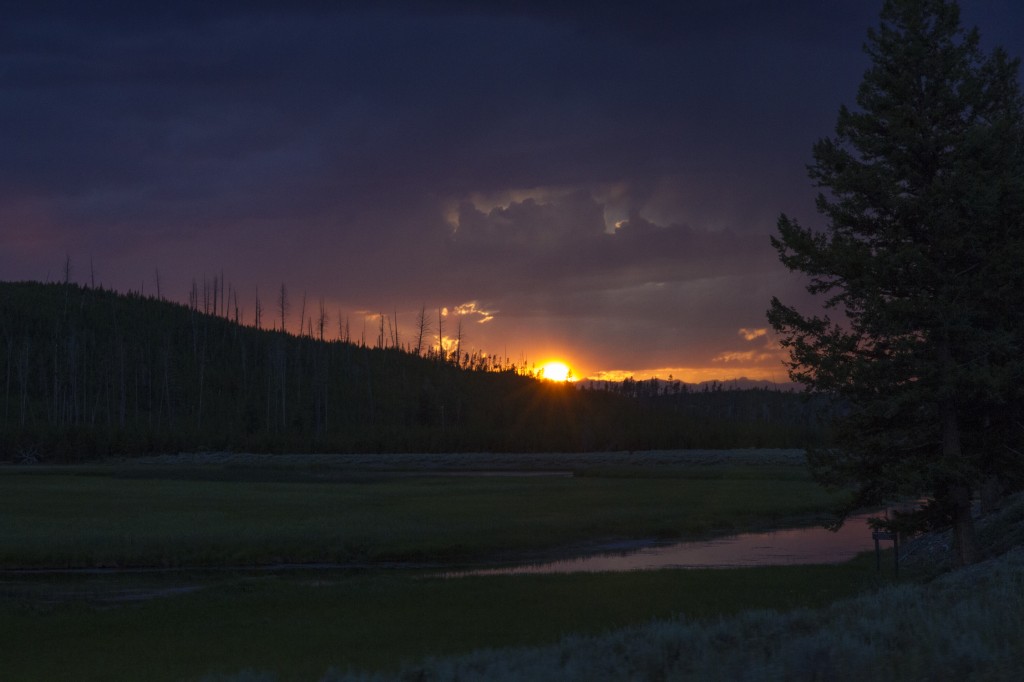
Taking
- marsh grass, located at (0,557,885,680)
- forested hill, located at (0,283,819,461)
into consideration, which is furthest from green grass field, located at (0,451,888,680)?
forested hill, located at (0,283,819,461)

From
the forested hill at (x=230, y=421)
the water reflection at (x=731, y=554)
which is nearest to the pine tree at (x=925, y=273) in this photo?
the water reflection at (x=731, y=554)

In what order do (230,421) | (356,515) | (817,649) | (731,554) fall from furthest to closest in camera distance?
1. (230,421)
2. (356,515)
3. (731,554)
4. (817,649)

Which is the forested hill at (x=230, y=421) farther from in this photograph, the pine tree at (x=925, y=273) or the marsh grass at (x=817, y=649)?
the marsh grass at (x=817, y=649)

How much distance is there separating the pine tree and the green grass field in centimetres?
526

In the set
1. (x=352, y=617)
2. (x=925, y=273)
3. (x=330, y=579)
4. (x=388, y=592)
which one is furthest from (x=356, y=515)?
(x=925, y=273)

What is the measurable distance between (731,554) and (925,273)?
757 inches

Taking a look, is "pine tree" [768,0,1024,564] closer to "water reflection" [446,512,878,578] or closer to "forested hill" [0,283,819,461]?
"water reflection" [446,512,878,578]

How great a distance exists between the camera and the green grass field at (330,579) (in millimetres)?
22078

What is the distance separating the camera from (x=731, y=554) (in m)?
41.6

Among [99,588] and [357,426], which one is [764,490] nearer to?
[99,588]

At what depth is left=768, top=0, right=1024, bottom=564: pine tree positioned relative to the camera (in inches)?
1028

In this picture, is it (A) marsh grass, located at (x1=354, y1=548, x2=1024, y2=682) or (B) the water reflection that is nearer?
(A) marsh grass, located at (x1=354, y1=548, x2=1024, y2=682)

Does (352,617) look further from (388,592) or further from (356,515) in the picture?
(356,515)

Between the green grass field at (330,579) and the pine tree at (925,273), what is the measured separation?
526cm
